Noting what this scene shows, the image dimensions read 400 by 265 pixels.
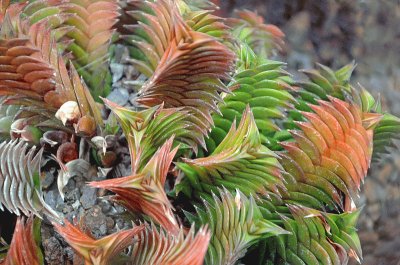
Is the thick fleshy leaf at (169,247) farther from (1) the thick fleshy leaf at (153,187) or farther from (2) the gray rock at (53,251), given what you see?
(2) the gray rock at (53,251)

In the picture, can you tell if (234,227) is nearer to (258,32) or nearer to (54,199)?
(54,199)

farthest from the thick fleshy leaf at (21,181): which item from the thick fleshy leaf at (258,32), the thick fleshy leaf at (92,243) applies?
the thick fleshy leaf at (258,32)

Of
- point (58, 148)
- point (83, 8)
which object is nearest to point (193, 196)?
point (58, 148)

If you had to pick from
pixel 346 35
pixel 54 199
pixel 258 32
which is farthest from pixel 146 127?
pixel 346 35

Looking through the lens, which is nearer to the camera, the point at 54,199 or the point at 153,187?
the point at 153,187

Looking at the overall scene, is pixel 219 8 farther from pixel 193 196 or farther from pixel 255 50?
pixel 193 196

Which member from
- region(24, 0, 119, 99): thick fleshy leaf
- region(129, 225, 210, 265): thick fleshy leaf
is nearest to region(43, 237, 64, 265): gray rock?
region(129, 225, 210, 265): thick fleshy leaf
